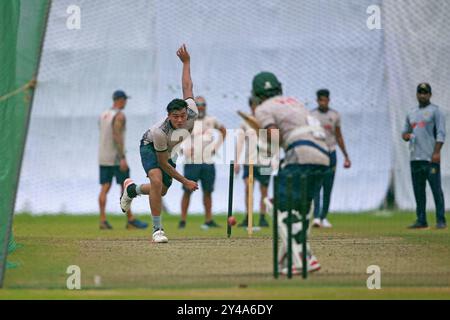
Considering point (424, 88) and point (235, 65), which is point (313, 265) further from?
point (424, 88)

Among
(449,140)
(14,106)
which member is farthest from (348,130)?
(14,106)

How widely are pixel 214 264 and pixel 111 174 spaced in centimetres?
723

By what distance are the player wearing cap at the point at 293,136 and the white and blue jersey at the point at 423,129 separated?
22.6 feet

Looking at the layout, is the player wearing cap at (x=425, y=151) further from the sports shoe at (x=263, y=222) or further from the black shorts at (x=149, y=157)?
the black shorts at (x=149, y=157)

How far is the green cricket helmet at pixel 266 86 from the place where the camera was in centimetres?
1226

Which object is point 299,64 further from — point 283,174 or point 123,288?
point 123,288

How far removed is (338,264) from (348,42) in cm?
420

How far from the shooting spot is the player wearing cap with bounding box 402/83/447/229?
18797mm

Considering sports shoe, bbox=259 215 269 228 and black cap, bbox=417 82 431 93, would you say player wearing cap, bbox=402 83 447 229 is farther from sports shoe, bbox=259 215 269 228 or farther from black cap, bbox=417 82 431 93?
sports shoe, bbox=259 215 269 228

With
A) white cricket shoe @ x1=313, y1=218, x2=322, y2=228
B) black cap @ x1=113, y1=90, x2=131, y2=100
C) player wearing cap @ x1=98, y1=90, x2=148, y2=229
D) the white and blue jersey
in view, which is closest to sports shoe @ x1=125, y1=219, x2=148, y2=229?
player wearing cap @ x1=98, y1=90, x2=148, y2=229

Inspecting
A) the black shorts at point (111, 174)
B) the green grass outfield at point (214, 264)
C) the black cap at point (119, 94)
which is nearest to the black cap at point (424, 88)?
the green grass outfield at point (214, 264)

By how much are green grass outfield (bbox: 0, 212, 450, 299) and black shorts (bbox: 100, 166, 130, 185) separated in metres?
0.96

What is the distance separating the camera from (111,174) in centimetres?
2009

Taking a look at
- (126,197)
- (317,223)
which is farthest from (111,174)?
(317,223)
